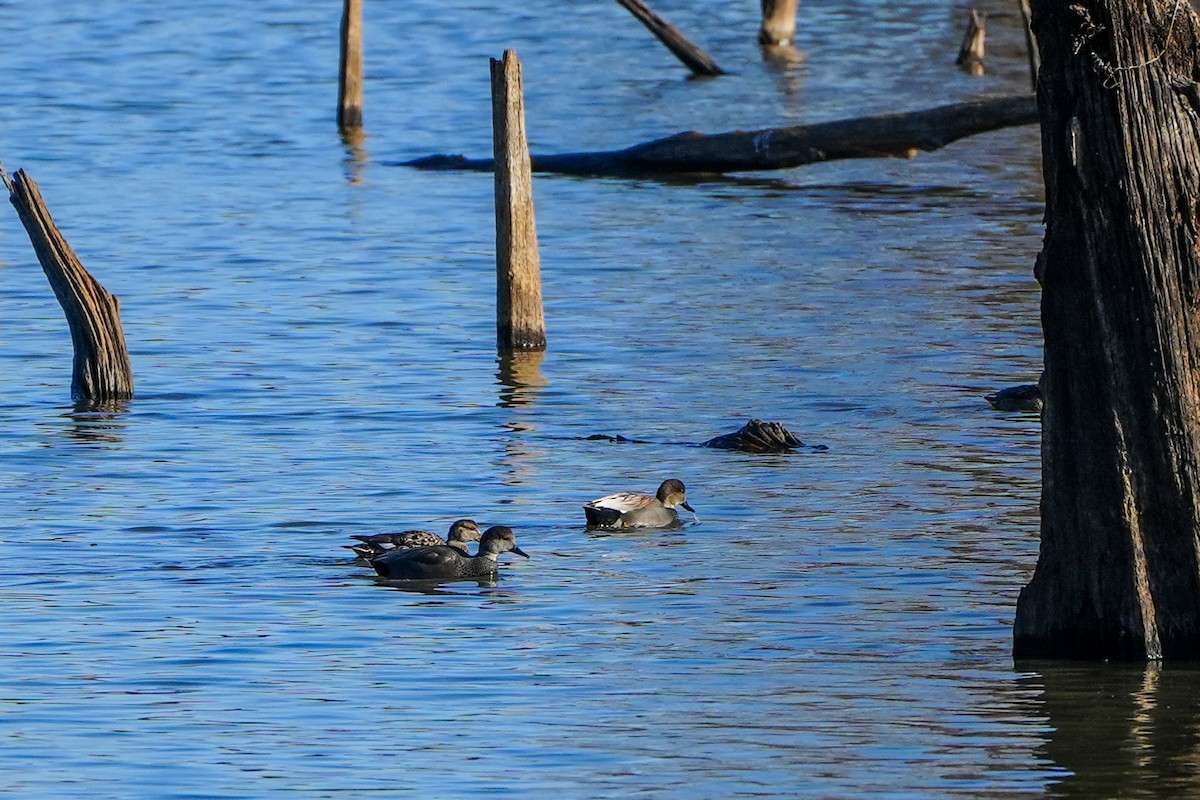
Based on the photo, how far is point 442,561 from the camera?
11461mm

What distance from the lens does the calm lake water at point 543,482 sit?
8.72 metres

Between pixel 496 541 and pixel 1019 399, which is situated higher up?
Answer: pixel 496 541

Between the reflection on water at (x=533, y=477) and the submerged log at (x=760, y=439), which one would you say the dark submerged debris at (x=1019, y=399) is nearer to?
the reflection on water at (x=533, y=477)

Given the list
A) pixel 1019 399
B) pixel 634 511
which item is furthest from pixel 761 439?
pixel 634 511

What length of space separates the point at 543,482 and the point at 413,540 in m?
2.63

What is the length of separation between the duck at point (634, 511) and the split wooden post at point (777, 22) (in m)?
30.0

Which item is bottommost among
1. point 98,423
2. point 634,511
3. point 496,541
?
point 98,423

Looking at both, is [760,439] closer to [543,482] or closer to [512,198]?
[543,482]

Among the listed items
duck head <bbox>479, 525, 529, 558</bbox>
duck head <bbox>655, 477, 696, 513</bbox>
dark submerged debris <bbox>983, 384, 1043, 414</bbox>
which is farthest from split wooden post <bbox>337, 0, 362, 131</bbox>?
duck head <bbox>479, 525, 529, 558</bbox>

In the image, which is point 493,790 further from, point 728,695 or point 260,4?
point 260,4

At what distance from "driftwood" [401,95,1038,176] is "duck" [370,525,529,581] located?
13108 mm

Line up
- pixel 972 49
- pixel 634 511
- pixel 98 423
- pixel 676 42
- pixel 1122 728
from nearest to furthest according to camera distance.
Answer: pixel 1122 728
pixel 634 511
pixel 98 423
pixel 676 42
pixel 972 49

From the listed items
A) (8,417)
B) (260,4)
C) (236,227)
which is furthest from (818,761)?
(260,4)

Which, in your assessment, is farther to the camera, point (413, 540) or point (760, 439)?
point (760, 439)
